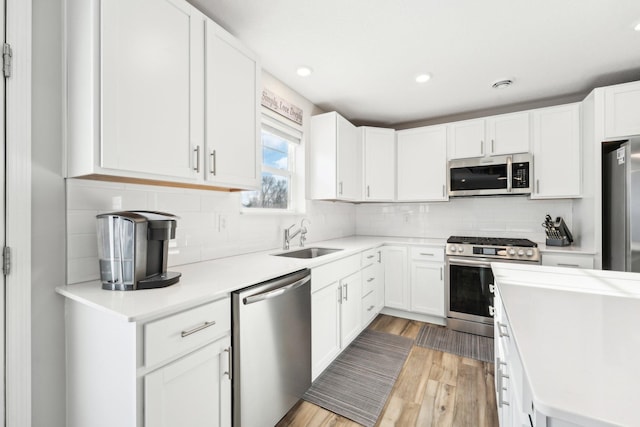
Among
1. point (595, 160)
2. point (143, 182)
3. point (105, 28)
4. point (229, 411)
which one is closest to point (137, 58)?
point (105, 28)

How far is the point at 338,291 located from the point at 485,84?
7.91ft

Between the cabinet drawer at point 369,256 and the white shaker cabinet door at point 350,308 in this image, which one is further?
the cabinet drawer at point 369,256

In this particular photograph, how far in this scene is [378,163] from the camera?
3590mm

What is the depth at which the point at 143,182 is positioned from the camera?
59.0 inches

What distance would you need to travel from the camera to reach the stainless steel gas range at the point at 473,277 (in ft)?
9.14

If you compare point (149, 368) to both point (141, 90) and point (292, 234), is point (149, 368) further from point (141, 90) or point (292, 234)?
point (292, 234)

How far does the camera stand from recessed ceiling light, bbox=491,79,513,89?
266cm

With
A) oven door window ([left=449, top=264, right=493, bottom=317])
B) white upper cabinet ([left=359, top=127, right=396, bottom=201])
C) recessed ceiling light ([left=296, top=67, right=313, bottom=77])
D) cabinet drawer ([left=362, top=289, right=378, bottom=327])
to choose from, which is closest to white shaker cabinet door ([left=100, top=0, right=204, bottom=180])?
recessed ceiling light ([left=296, top=67, right=313, bottom=77])

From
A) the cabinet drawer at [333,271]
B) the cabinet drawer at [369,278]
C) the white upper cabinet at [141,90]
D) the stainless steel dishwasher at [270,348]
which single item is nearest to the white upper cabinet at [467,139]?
Answer: the cabinet drawer at [369,278]

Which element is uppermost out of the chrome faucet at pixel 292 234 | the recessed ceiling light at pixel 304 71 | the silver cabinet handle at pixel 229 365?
the recessed ceiling light at pixel 304 71

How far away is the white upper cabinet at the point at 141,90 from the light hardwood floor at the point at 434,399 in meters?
1.57

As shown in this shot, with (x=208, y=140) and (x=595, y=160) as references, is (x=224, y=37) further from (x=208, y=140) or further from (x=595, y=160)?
(x=595, y=160)

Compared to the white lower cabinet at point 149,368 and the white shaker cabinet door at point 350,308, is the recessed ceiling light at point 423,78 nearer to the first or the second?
the white shaker cabinet door at point 350,308

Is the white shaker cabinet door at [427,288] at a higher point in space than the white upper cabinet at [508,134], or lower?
lower
